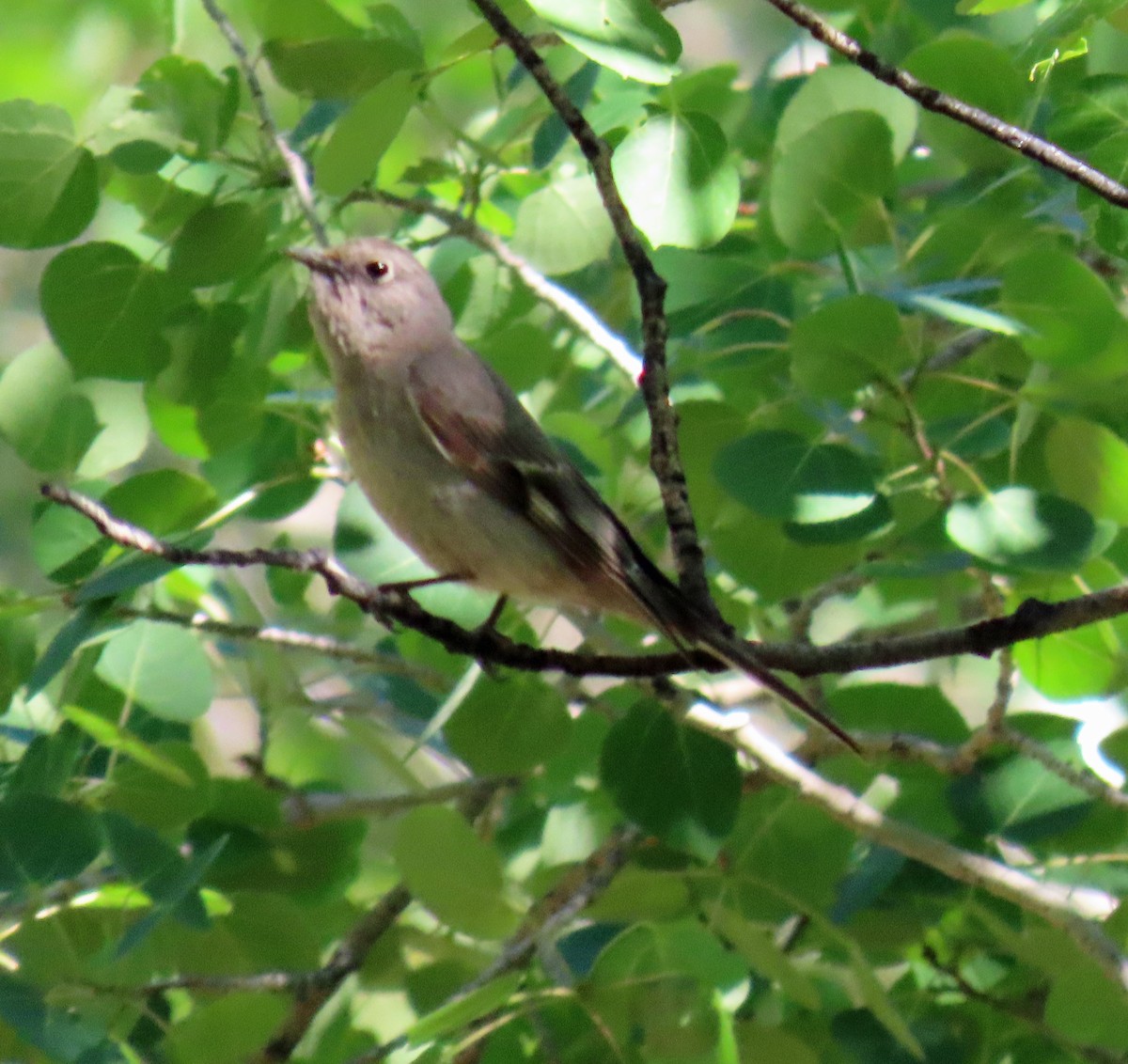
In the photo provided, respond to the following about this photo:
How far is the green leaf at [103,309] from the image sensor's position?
246 centimetres

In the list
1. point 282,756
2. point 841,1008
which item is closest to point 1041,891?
point 841,1008

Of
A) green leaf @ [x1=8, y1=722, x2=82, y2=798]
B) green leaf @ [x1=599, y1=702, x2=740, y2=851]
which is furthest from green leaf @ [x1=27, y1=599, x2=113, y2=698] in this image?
green leaf @ [x1=599, y1=702, x2=740, y2=851]

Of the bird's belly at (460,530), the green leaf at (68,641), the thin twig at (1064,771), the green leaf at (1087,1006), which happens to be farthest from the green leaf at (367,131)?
the green leaf at (1087,1006)

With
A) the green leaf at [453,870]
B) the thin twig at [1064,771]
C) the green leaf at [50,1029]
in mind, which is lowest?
the thin twig at [1064,771]

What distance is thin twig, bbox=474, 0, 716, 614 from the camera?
6.68ft

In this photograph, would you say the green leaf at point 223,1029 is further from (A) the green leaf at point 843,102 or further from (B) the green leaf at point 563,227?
(A) the green leaf at point 843,102

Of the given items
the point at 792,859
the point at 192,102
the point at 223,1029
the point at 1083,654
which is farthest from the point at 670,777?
the point at 192,102

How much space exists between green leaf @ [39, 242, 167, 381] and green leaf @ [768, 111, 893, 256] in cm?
104

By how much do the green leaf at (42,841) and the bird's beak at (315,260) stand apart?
106cm

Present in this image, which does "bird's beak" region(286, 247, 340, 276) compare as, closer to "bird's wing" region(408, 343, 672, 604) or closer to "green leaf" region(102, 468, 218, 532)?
"bird's wing" region(408, 343, 672, 604)

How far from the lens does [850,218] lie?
2.50 m

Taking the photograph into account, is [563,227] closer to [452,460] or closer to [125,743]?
[452,460]

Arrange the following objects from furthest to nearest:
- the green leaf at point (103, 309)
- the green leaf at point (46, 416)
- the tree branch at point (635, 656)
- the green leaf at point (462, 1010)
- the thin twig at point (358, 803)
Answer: the thin twig at point (358, 803) < the green leaf at point (46, 416) < the green leaf at point (103, 309) < the green leaf at point (462, 1010) < the tree branch at point (635, 656)

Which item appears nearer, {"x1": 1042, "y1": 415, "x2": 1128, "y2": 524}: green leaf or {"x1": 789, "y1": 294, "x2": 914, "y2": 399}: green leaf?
Answer: {"x1": 789, "y1": 294, "x2": 914, "y2": 399}: green leaf
